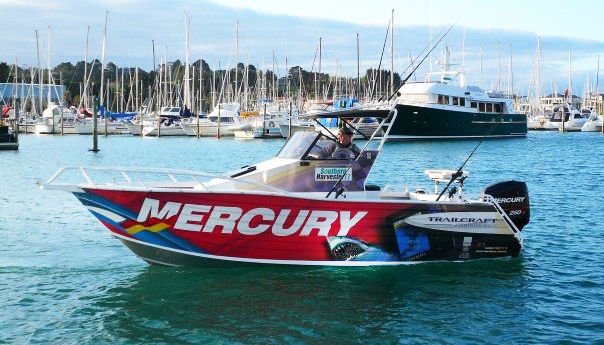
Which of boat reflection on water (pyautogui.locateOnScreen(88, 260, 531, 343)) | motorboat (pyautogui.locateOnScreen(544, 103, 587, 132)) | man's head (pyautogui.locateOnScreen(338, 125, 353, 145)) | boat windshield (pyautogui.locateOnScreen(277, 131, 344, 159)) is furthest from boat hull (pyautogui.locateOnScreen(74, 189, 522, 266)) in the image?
motorboat (pyautogui.locateOnScreen(544, 103, 587, 132))

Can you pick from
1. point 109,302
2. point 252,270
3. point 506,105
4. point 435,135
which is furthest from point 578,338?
point 506,105

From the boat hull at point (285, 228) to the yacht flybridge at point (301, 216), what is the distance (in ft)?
0.05

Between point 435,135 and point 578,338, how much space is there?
54.1 metres

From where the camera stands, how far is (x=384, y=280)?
11.1 meters

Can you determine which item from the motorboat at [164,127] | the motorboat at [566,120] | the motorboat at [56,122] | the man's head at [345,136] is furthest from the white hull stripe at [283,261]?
the motorboat at [566,120]

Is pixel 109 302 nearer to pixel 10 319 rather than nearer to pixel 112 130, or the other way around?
pixel 10 319

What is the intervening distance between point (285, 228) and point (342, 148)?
2000 millimetres

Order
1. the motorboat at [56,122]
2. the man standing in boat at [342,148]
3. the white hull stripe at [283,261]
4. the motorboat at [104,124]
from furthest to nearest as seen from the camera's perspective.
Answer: the motorboat at [56,122] < the motorboat at [104,124] < the man standing in boat at [342,148] < the white hull stripe at [283,261]

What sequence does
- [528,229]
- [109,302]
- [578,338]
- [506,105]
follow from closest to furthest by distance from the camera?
[578,338]
[109,302]
[528,229]
[506,105]

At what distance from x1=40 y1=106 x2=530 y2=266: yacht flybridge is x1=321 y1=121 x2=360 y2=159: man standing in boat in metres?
0.04

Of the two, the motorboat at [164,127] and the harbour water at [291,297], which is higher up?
the motorboat at [164,127]

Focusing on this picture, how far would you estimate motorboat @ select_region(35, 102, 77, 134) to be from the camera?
80.4 metres

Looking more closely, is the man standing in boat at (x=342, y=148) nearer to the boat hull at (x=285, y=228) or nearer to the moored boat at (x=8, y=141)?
the boat hull at (x=285, y=228)

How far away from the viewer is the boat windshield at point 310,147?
37.8ft
